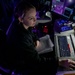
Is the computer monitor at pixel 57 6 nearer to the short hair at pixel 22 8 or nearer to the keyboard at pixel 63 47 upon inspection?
the keyboard at pixel 63 47

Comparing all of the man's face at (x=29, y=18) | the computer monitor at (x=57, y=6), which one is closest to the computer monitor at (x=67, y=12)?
the computer monitor at (x=57, y=6)

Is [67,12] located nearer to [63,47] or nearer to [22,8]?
[63,47]

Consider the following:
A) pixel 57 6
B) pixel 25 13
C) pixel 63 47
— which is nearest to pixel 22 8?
pixel 25 13

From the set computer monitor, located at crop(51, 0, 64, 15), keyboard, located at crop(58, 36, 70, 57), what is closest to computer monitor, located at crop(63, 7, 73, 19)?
computer monitor, located at crop(51, 0, 64, 15)

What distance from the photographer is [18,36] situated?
1647mm

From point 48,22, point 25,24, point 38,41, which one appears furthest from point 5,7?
point 25,24

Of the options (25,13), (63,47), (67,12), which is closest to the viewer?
(25,13)

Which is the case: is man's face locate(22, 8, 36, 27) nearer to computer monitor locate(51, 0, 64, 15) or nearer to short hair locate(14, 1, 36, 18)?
short hair locate(14, 1, 36, 18)

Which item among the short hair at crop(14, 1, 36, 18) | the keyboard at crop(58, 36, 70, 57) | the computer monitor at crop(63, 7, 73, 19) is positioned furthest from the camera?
the computer monitor at crop(63, 7, 73, 19)

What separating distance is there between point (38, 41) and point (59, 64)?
0.52m

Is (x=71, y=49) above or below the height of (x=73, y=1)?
below

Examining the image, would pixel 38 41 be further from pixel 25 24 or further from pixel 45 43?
pixel 25 24

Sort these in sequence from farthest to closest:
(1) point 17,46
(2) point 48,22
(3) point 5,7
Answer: (3) point 5,7
(2) point 48,22
(1) point 17,46

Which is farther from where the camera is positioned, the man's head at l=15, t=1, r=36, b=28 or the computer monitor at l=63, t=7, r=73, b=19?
the computer monitor at l=63, t=7, r=73, b=19
